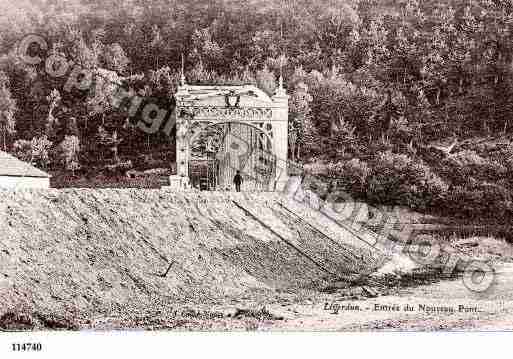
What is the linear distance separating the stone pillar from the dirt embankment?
1.91 feet

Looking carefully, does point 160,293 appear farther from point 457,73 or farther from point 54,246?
point 457,73

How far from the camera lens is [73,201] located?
10961mm

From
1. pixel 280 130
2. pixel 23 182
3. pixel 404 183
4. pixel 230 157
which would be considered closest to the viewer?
pixel 23 182

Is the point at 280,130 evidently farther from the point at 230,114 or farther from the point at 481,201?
the point at 481,201

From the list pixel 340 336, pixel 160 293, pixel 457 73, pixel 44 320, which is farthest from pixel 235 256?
pixel 457 73

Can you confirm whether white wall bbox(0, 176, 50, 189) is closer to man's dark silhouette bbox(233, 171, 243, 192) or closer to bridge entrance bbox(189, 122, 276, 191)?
bridge entrance bbox(189, 122, 276, 191)

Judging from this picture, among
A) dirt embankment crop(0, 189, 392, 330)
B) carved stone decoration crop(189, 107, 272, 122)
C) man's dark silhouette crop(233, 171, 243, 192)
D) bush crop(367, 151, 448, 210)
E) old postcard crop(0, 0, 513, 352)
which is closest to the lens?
dirt embankment crop(0, 189, 392, 330)

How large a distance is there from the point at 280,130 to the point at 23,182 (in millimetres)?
4524

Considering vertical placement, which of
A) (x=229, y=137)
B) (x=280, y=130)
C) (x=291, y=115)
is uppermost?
(x=291, y=115)

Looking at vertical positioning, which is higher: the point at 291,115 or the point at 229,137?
the point at 291,115

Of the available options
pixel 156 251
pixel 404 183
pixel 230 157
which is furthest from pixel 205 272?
pixel 404 183

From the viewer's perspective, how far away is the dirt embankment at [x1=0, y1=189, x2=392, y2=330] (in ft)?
31.1

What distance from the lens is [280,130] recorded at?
12734mm

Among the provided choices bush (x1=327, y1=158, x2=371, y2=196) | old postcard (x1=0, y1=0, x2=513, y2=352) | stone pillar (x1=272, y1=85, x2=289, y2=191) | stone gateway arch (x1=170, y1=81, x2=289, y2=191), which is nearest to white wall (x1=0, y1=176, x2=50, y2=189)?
old postcard (x1=0, y1=0, x2=513, y2=352)
